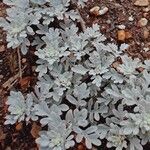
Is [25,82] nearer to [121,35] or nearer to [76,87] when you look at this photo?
[76,87]

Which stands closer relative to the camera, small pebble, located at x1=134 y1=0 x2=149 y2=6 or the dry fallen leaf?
the dry fallen leaf

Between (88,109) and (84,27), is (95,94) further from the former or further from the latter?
(84,27)

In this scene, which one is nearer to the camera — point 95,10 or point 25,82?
point 25,82

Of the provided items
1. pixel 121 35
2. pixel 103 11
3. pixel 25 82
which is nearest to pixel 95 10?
pixel 103 11

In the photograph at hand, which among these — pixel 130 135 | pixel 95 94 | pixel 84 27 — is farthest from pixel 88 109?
pixel 84 27

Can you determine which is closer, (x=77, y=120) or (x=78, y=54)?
(x=77, y=120)

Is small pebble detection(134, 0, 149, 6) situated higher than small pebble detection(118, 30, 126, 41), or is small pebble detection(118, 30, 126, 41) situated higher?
small pebble detection(134, 0, 149, 6)

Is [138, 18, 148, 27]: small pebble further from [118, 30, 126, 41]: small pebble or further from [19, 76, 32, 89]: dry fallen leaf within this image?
[19, 76, 32, 89]: dry fallen leaf

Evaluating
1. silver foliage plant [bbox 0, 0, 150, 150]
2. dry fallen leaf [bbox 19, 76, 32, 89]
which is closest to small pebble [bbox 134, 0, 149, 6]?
silver foliage plant [bbox 0, 0, 150, 150]

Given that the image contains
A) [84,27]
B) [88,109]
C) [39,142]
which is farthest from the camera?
[84,27]
